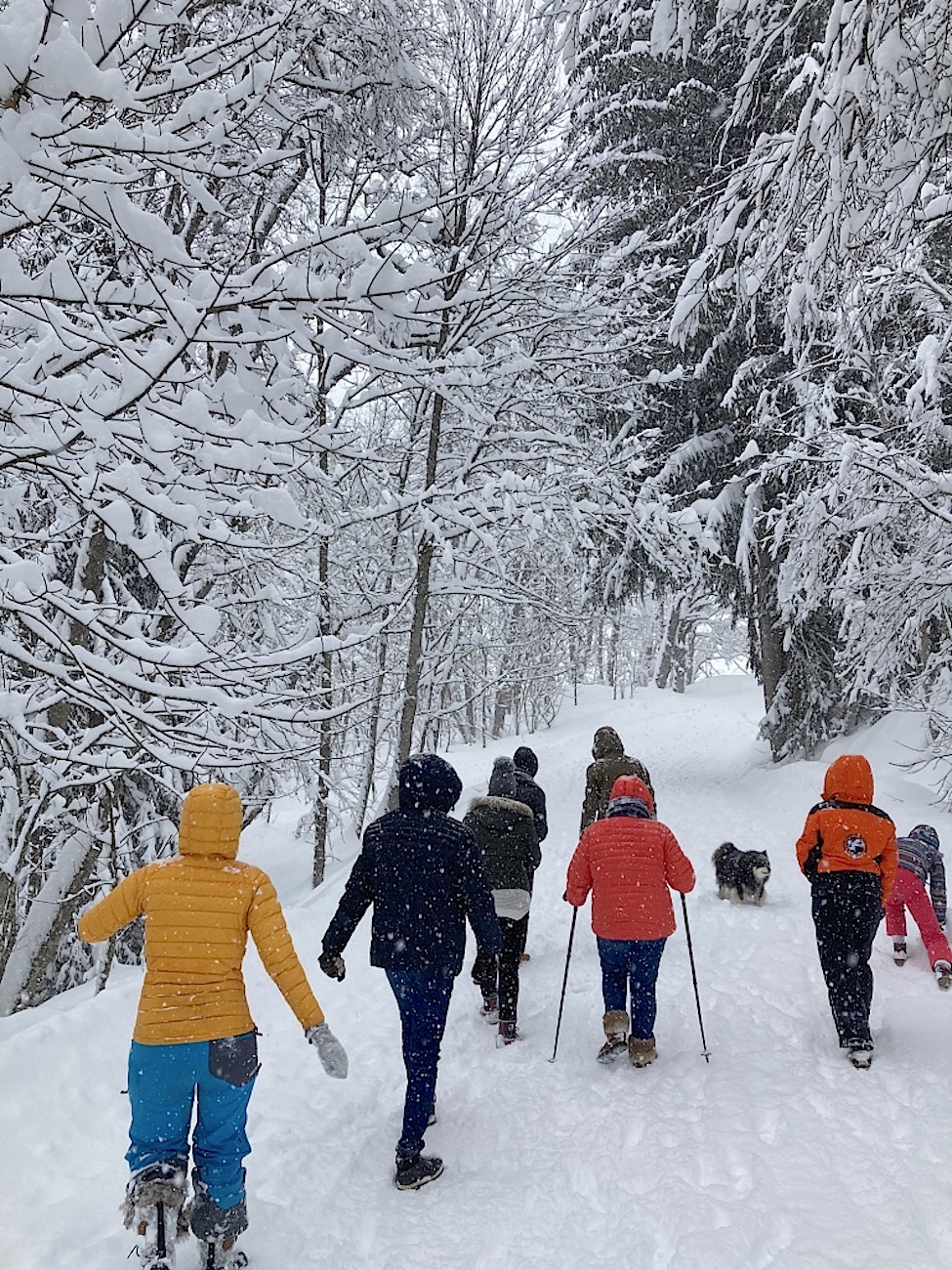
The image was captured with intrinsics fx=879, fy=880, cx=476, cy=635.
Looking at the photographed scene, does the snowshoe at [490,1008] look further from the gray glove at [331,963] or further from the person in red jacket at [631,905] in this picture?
the gray glove at [331,963]

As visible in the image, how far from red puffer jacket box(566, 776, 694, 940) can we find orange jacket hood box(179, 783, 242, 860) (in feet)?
8.53

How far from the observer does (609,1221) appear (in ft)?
12.0

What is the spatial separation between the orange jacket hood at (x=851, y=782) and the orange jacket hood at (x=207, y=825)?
364 centimetres

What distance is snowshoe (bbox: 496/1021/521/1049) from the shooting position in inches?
226

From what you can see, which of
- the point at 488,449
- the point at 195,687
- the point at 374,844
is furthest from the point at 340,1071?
the point at 488,449

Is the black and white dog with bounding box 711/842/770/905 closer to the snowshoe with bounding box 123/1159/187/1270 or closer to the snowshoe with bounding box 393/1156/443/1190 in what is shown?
the snowshoe with bounding box 393/1156/443/1190

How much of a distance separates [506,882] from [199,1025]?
2982 millimetres

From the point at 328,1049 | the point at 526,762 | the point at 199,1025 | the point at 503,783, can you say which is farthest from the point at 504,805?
the point at 199,1025

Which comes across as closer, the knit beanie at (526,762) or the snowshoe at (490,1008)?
the snowshoe at (490,1008)

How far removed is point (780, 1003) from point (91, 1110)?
4.49 metres

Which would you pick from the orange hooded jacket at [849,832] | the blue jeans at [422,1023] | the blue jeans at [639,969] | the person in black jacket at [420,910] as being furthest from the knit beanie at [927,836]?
the blue jeans at [422,1023]

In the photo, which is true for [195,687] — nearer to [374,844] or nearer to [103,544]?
[374,844]

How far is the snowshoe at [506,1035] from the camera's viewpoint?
5.73 meters

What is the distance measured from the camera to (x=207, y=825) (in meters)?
3.41
